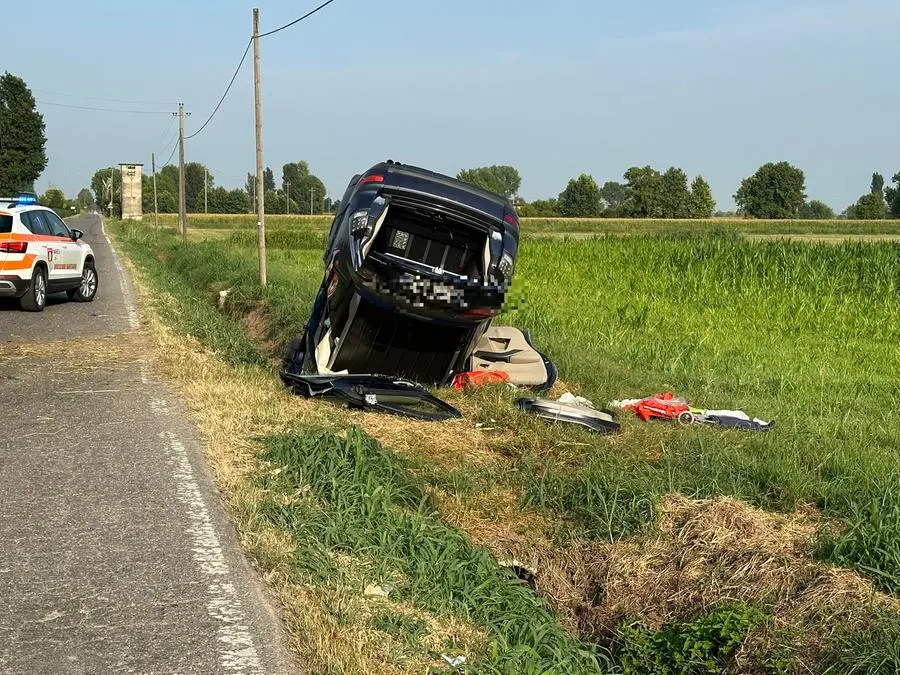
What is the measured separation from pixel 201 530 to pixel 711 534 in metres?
2.86

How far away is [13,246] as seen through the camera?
16.8 meters

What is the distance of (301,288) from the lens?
21.2 meters

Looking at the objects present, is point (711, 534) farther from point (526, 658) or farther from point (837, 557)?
point (526, 658)

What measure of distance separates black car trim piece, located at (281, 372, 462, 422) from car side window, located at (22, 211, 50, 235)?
9.63m

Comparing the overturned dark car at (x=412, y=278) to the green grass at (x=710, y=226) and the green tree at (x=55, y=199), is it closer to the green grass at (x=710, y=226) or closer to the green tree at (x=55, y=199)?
the green grass at (x=710, y=226)

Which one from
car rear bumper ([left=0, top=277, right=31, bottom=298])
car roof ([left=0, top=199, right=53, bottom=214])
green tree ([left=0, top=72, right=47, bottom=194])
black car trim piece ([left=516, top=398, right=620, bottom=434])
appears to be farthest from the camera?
green tree ([left=0, top=72, right=47, bottom=194])

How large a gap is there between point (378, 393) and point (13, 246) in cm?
1022

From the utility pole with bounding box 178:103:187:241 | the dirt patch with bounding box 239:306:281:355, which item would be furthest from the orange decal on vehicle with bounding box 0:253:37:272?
the utility pole with bounding box 178:103:187:241

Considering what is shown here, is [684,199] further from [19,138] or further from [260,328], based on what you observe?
[260,328]

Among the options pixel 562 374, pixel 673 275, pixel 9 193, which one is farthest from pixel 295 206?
pixel 562 374

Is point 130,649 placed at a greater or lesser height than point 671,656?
greater

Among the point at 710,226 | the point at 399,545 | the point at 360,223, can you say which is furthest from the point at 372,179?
the point at 710,226

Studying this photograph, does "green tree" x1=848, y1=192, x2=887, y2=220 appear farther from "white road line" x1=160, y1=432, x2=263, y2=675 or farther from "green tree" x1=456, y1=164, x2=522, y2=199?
"white road line" x1=160, y1=432, x2=263, y2=675

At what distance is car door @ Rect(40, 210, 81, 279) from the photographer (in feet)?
59.7
